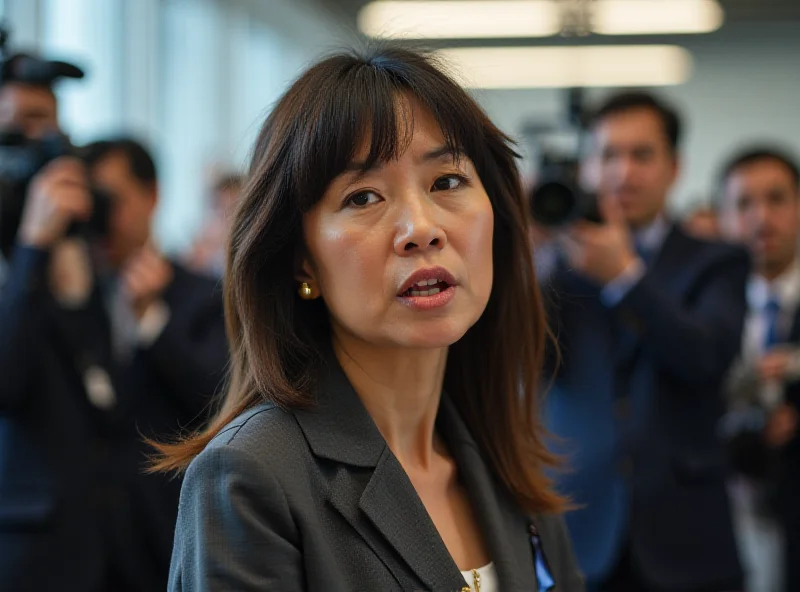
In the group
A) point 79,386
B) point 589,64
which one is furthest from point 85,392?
point 589,64

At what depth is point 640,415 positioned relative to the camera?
2672 mm

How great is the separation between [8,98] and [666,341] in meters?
1.66

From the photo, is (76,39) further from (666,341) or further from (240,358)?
(240,358)

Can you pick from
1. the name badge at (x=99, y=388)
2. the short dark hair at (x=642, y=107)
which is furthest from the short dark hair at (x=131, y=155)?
the short dark hair at (x=642, y=107)

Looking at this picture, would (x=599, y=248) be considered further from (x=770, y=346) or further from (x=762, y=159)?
(x=762, y=159)

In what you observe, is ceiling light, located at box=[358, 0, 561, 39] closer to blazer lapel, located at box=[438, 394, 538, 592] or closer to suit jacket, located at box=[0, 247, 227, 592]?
suit jacket, located at box=[0, 247, 227, 592]


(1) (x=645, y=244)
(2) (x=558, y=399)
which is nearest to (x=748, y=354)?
(1) (x=645, y=244)

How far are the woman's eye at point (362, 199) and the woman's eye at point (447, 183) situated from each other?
90mm

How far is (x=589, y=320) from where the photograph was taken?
266cm

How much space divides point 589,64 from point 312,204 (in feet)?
28.5

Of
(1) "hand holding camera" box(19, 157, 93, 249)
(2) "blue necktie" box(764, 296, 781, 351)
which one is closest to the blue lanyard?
(1) "hand holding camera" box(19, 157, 93, 249)

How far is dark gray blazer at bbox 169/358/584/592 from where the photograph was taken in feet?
3.65

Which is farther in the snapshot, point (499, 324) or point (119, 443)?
point (119, 443)

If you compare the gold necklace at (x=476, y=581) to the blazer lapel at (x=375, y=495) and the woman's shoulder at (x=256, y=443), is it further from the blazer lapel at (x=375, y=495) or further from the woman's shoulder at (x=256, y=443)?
the woman's shoulder at (x=256, y=443)
